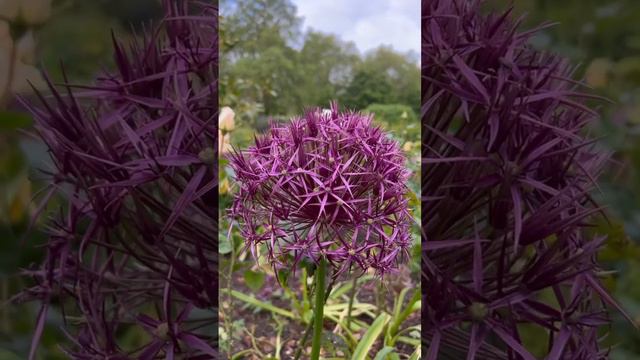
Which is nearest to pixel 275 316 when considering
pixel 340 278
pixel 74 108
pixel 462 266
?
pixel 340 278

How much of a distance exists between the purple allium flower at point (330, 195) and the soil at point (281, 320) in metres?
0.10

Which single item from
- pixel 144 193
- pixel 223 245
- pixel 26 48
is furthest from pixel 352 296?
pixel 26 48

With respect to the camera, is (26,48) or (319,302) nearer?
(319,302)

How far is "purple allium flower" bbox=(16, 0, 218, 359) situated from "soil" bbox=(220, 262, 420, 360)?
1.5 inches

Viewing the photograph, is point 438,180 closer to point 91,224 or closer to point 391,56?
point 391,56

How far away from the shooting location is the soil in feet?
2.55

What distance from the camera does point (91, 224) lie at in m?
0.75

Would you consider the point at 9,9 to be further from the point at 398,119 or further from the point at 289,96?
the point at 398,119

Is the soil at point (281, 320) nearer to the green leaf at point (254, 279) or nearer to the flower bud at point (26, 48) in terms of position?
the green leaf at point (254, 279)

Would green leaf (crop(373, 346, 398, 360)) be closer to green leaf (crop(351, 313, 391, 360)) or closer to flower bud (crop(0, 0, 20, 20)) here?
green leaf (crop(351, 313, 391, 360))

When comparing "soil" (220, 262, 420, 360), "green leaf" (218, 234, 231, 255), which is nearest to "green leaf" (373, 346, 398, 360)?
"soil" (220, 262, 420, 360)

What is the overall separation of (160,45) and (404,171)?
1.08 ft

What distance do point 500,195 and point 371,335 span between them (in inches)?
9.3

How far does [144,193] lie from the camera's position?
739 millimetres
